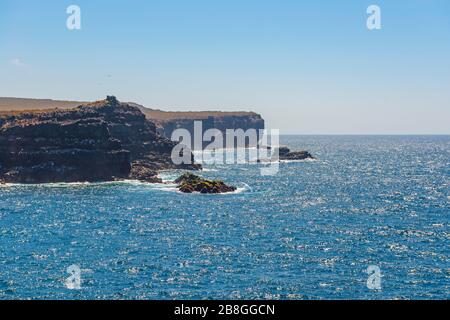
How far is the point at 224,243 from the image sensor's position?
73938 mm

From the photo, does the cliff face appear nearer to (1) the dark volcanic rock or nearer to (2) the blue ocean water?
(2) the blue ocean water

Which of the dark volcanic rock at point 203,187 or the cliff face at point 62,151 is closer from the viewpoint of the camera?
the dark volcanic rock at point 203,187

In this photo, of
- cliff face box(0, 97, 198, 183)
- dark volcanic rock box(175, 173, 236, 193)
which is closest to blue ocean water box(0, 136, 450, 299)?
dark volcanic rock box(175, 173, 236, 193)

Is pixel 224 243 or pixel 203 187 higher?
pixel 203 187

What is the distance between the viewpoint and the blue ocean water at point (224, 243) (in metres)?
53.0

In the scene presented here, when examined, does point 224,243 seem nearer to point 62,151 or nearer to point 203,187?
point 203,187

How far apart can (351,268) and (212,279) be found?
17415 millimetres

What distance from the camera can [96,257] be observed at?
65.7 m

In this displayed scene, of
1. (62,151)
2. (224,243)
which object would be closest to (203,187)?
(62,151)

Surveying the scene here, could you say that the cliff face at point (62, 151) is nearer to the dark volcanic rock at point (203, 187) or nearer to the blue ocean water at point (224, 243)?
the blue ocean water at point (224, 243)

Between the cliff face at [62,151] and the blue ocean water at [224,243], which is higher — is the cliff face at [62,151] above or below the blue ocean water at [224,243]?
above

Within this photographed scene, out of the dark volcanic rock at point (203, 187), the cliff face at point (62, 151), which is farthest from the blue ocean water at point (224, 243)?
the cliff face at point (62, 151)

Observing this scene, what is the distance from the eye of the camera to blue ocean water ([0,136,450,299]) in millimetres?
53000
